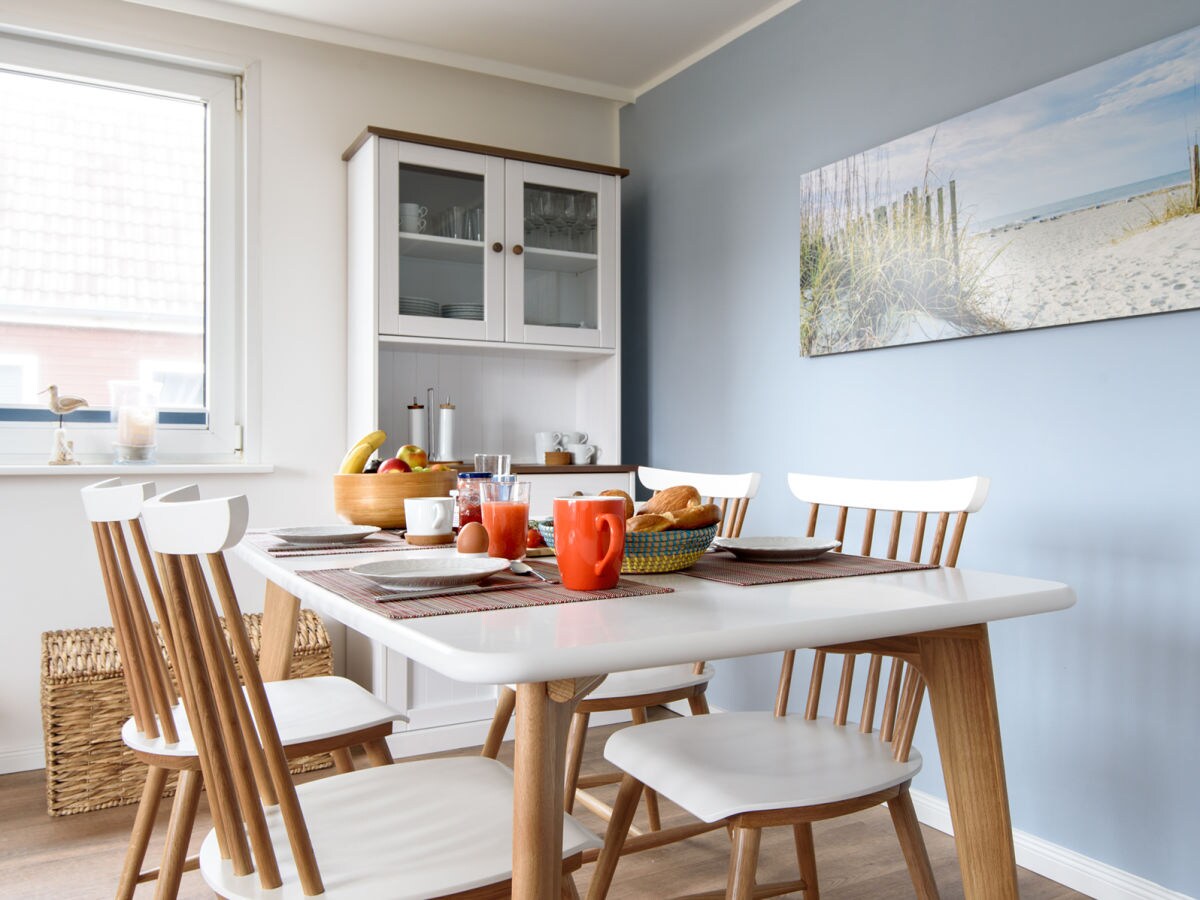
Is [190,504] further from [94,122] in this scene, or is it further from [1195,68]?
[94,122]

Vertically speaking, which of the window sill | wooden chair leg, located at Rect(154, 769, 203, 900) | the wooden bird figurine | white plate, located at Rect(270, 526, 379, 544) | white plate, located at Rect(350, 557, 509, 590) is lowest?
wooden chair leg, located at Rect(154, 769, 203, 900)

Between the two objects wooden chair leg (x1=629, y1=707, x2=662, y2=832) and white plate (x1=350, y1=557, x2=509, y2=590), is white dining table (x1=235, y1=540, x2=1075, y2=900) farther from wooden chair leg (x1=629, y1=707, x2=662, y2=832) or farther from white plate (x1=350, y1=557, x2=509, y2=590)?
wooden chair leg (x1=629, y1=707, x2=662, y2=832)

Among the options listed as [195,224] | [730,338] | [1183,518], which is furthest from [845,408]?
[195,224]

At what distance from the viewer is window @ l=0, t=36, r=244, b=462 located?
2.86m

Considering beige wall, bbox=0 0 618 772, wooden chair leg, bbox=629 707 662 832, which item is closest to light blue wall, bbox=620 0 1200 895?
wooden chair leg, bbox=629 707 662 832

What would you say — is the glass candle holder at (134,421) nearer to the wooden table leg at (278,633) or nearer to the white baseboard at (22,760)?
the white baseboard at (22,760)

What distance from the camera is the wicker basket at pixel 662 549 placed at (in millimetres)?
1262

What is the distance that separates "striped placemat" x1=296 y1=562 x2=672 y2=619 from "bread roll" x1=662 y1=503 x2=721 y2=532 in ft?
0.35

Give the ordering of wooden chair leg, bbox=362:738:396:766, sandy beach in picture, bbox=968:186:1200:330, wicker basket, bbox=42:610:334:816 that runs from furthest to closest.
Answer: wicker basket, bbox=42:610:334:816 < sandy beach in picture, bbox=968:186:1200:330 < wooden chair leg, bbox=362:738:396:766

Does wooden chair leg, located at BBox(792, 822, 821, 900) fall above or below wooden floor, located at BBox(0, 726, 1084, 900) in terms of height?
above

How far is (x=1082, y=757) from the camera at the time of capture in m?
2.05

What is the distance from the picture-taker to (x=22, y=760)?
107 inches

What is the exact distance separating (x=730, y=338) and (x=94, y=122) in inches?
86.4

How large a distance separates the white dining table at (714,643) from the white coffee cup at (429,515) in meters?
0.26
